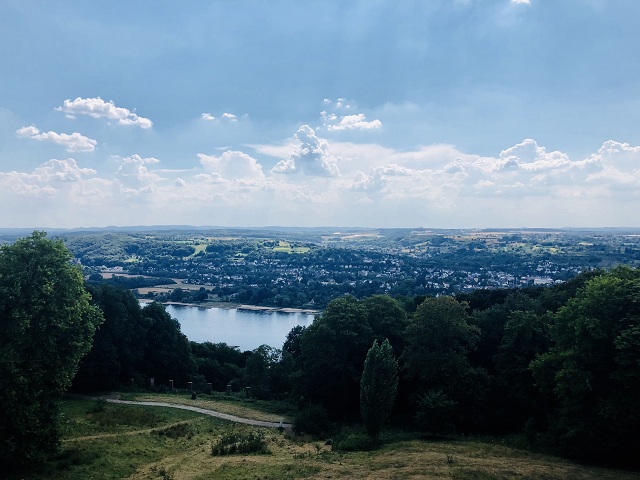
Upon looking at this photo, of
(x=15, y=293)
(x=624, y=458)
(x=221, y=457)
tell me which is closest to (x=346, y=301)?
(x=221, y=457)

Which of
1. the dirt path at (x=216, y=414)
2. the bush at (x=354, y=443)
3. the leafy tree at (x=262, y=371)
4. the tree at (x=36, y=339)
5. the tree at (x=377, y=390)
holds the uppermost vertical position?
the tree at (x=36, y=339)

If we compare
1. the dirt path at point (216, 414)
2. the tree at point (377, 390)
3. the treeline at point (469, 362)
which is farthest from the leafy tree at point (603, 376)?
the dirt path at point (216, 414)

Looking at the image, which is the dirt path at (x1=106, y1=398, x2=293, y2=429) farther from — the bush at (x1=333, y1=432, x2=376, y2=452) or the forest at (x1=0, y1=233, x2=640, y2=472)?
the bush at (x1=333, y1=432, x2=376, y2=452)

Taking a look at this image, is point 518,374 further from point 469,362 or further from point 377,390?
point 377,390

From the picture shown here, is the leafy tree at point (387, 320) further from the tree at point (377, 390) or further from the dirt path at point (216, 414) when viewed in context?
the tree at point (377, 390)

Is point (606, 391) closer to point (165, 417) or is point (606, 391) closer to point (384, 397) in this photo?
point (384, 397)
